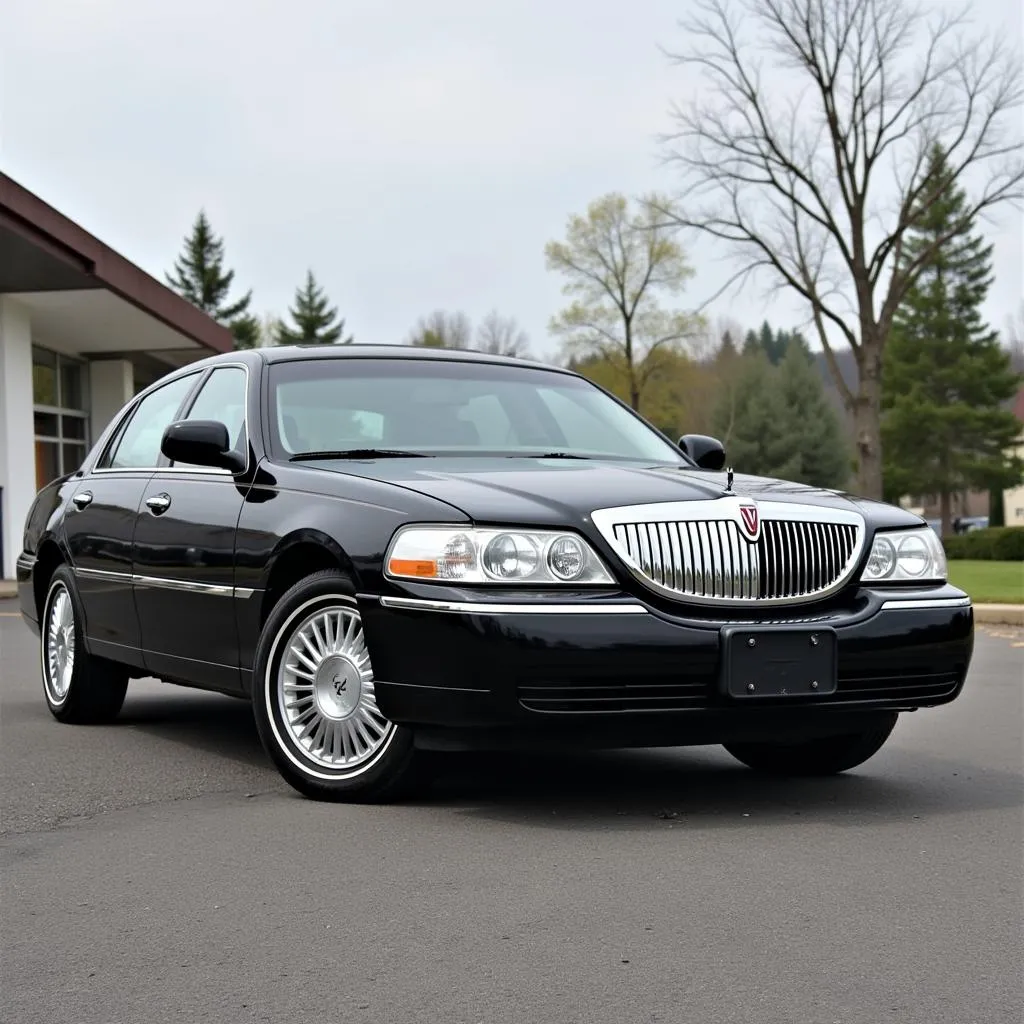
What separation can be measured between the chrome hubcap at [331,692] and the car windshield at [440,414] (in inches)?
32.4

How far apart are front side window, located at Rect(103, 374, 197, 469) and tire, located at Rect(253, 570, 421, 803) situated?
72.3 inches

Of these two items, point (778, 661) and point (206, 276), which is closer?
point (778, 661)

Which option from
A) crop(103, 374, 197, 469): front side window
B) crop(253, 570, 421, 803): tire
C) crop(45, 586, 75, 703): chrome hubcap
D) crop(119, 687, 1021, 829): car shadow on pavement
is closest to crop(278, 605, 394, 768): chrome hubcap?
crop(253, 570, 421, 803): tire

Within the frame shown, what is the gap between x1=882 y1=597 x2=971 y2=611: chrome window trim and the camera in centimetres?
553

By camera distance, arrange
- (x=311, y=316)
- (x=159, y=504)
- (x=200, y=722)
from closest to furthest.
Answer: (x=159, y=504) < (x=200, y=722) < (x=311, y=316)

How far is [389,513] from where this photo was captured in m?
5.40

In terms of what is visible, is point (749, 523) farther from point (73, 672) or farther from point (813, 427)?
point (813, 427)

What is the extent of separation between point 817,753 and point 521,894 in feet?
7.51

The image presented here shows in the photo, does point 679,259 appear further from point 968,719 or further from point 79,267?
point 968,719

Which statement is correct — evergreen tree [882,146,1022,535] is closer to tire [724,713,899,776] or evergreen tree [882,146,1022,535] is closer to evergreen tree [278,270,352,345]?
evergreen tree [278,270,352,345]

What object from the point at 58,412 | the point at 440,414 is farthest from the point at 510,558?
the point at 58,412

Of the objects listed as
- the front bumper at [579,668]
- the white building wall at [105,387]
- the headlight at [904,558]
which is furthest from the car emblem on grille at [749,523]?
the white building wall at [105,387]

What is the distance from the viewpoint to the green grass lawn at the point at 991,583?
60.6 ft

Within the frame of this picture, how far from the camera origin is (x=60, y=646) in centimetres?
814
